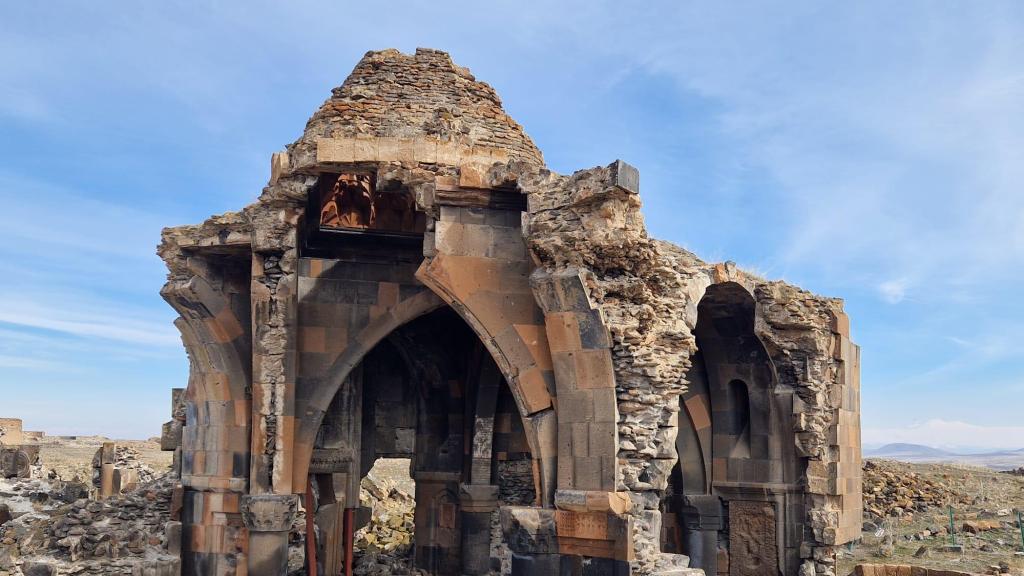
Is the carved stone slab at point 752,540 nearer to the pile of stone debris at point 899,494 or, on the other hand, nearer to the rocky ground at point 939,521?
the rocky ground at point 939,521

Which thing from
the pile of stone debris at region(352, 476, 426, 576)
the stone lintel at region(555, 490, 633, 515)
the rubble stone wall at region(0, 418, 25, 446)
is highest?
the rubble stone wall at region(0, 418, 25, 446)

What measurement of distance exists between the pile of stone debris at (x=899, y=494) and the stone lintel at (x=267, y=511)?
11349mm

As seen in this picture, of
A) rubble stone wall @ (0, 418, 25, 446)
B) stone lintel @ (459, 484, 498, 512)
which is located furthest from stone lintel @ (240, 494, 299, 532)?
rubble stone wall @ (0, 418, 25, 446)

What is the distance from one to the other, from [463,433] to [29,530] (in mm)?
6121

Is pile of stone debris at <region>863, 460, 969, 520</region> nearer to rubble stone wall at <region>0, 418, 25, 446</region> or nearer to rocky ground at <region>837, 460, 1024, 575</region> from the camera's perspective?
rocky ground at <region>837, 460, 1024, 575</region>

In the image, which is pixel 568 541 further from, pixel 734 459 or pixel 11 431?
pixel 11 431

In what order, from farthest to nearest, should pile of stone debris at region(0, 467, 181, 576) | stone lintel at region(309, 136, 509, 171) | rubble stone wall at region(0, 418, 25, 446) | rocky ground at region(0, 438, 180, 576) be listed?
rubble stone wall at region(0, 418, 25, 446), rocky ground at region(0, 438, 180, 576), pile of stone debris at region(0, 467, 181, 576), stone lintel at region(309, 136, 509, 171)

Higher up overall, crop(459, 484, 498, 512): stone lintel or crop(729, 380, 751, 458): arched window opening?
crop(729, 380, 751, 458): arched window opening

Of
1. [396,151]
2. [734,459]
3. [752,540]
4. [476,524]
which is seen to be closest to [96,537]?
[476,524]

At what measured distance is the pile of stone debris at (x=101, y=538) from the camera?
488 inches

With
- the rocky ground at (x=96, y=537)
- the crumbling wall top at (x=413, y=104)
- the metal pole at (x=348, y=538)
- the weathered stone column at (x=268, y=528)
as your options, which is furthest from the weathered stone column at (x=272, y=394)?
the metal pole at (x=348, y=538)

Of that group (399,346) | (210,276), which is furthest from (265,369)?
(399,346)

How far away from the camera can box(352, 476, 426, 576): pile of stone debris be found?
1534 cm

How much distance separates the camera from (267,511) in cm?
1116
